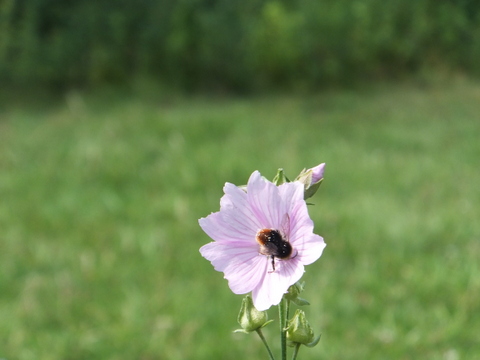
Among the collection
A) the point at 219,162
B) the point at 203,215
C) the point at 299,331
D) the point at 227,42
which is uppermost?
the point at 227,42

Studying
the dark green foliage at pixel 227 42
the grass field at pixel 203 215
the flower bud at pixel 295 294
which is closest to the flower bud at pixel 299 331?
the flower bud at pixel 295 294

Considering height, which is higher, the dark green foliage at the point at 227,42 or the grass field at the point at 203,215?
the dark green foliage at the point at 227,42

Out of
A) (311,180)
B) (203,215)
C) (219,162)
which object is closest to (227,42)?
(219,162)

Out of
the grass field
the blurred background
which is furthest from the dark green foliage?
the grass field

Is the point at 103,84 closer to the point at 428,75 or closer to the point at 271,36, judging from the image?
the point at 271,36

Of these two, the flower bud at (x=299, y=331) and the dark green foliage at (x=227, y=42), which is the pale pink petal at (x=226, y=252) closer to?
the flower bud at (x=299, y=331)

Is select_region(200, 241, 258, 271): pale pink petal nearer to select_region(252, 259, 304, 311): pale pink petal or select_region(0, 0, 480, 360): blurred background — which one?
select_region(252, 259, 304, 311): pale pink petal

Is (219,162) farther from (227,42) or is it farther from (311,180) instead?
(311,180)
